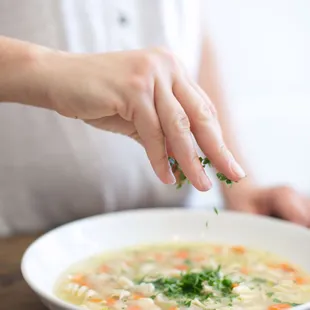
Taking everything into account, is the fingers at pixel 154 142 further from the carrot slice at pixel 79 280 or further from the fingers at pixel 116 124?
the carrot slice at pixel 79 280

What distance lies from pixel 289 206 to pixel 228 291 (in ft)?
1.47

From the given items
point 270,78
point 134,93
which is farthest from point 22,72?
point 270,78

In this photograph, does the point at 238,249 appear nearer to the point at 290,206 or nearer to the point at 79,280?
the point at 290,206

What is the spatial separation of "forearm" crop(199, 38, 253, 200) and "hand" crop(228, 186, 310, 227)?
117mm

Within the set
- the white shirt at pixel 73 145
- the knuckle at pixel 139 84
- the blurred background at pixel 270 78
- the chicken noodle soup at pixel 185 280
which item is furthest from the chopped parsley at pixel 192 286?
the blurred background at pixel 270 78

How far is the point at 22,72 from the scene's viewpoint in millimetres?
1091

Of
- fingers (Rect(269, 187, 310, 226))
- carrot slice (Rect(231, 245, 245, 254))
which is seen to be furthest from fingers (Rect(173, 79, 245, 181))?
fingers (Rect(269, 187, 310, 226))

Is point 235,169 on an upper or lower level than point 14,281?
upper

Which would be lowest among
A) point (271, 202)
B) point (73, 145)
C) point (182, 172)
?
point (271, 202)

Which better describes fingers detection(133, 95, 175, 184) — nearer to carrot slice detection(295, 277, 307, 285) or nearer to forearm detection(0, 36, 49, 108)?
forearm detection(0, 36, 49, 108)

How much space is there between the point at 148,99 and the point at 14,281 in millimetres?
475

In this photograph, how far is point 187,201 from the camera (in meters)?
1.80

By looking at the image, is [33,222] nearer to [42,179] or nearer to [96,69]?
[42,179]

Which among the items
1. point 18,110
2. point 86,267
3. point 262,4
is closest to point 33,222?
point 18,110
